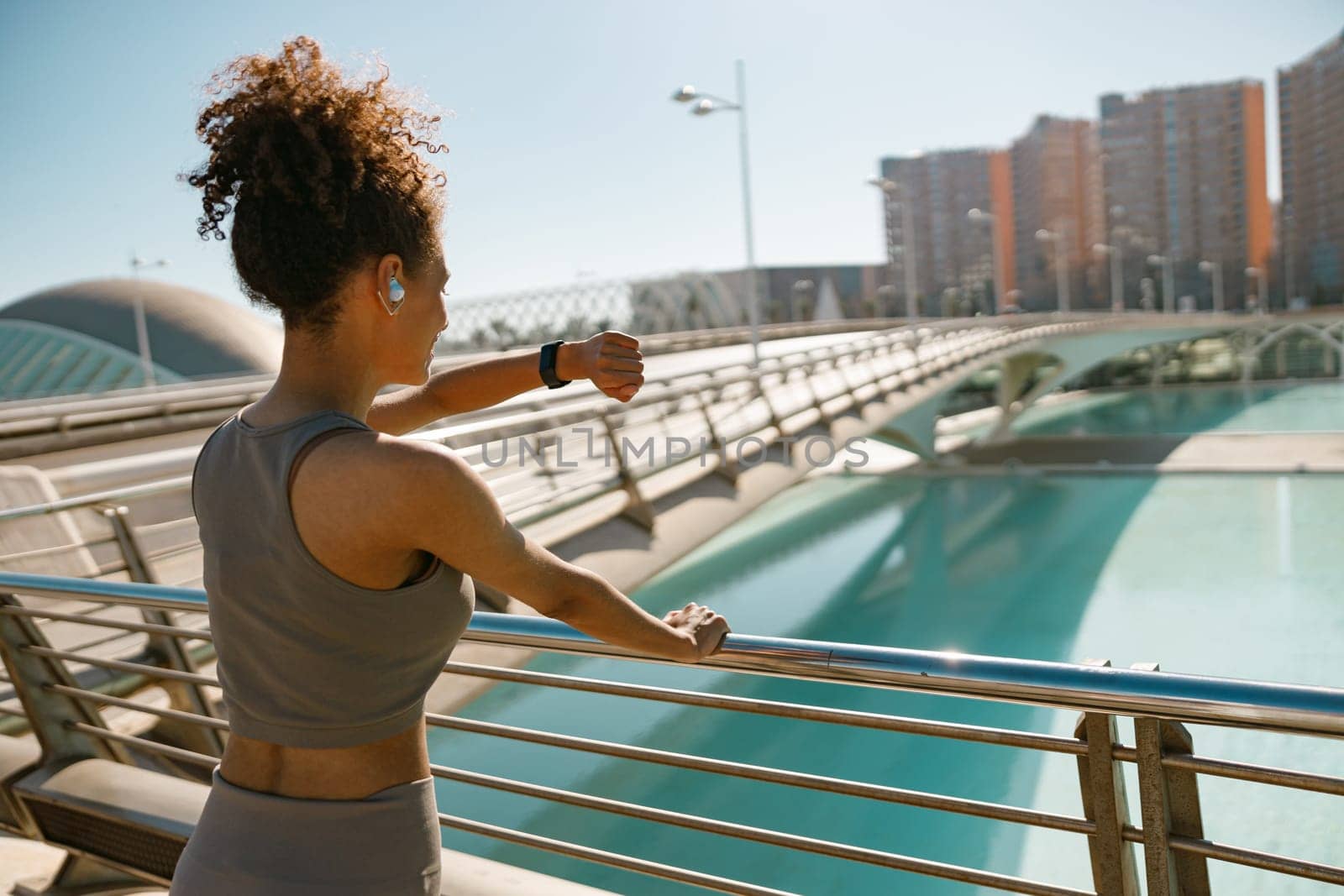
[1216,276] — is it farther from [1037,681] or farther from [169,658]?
[1037,681]

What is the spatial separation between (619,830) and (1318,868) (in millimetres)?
8906

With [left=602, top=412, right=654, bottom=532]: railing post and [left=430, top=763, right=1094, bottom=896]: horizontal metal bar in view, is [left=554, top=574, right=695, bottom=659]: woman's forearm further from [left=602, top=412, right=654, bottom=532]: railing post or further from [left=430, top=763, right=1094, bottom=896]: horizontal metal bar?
[left=602, top=412, right=654, bottom=532]: railing post

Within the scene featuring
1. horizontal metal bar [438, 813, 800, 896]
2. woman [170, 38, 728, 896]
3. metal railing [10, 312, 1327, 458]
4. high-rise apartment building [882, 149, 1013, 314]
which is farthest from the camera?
high-rise apartment building [882, 149, 1013, 314]

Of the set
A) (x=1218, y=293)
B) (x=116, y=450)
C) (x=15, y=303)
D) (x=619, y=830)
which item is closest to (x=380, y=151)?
(x=619, y=830)

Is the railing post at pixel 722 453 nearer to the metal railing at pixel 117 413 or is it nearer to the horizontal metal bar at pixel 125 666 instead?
the metal railing at pixel 117 413

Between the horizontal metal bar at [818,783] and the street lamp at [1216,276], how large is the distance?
8343cm

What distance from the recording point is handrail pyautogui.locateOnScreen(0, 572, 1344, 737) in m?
1.41

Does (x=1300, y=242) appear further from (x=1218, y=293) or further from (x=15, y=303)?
(x=15, y=303)

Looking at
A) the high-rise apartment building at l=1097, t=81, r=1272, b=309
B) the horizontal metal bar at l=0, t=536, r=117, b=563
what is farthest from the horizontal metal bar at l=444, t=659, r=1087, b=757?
the high-rise apartment building at l=1097, t=81, r=1272, b=309

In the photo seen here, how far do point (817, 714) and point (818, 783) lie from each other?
0.47ft

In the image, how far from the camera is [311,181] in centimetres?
118

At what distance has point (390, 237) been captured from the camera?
124cm

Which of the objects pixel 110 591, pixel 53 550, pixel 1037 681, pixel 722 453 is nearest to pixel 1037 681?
pixel 1037 681

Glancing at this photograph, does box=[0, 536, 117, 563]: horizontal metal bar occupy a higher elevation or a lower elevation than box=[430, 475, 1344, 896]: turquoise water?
higher
